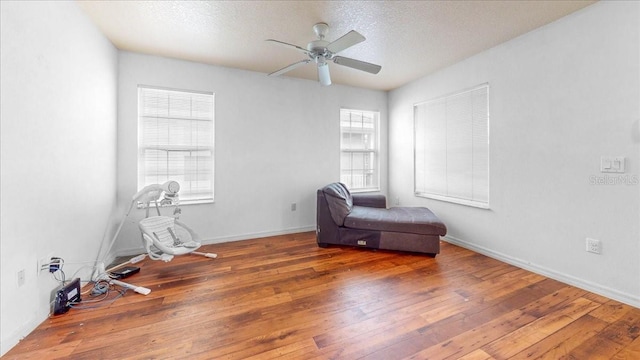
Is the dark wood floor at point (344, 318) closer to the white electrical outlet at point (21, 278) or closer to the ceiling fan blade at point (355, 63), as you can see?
the white electrical outlet at point (21, 278)

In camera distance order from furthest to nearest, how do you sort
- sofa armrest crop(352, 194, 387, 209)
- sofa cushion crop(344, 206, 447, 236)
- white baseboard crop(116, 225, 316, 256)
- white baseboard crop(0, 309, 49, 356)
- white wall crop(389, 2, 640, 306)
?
sofa armrest crop(352, 194, 387, 209) < white baseboard crop(116, 225, 316, 256) < sofa cushion crop(344, 206, 447, 236) < white wall crop(389, 2, 640, 306) < white baseboard crop(0, 309, 49, 356)

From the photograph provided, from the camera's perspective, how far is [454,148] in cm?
373

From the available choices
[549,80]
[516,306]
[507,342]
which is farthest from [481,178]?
[507,342]

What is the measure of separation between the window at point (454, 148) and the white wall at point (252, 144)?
4.56 feet

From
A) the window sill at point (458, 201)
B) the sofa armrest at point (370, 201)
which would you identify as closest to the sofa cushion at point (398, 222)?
the window sill at point (458, 201)

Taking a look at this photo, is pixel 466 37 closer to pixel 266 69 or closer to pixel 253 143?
pixel 266 69

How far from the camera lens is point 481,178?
11.0ft

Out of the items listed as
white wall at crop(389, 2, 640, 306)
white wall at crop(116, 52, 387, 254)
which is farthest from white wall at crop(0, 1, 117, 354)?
white wall at crop(389, 2, 640, 306)

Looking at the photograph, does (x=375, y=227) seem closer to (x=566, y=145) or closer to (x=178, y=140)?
(x=566, y=145)

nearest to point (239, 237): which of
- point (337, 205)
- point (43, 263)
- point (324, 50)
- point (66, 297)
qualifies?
point (337, 205)

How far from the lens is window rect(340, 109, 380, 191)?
4.78 m

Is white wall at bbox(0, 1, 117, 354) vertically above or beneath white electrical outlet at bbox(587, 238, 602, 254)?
above

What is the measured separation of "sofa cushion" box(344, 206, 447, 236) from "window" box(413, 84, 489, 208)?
0.60 metres

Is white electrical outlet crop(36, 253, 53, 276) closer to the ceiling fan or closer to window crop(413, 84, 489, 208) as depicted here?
the ceiling fan
